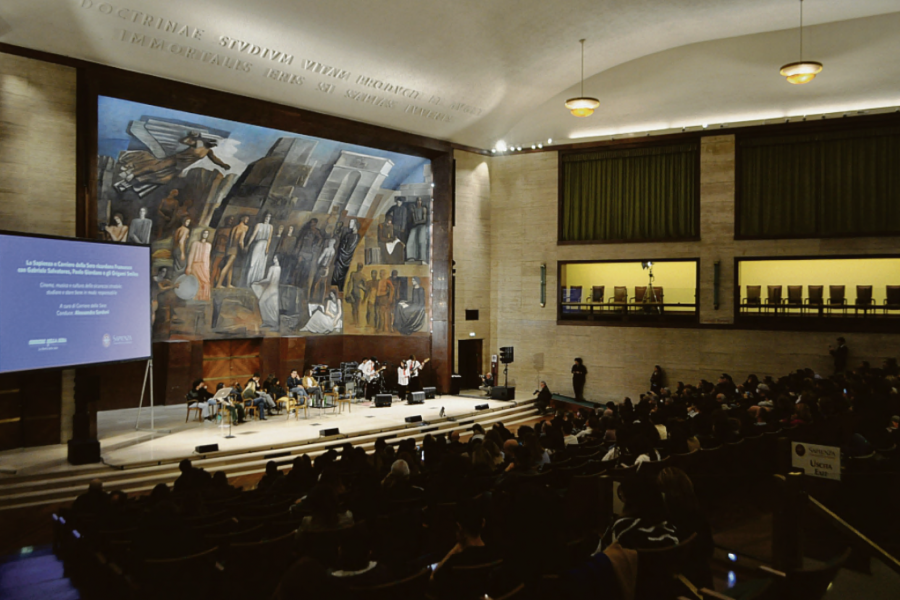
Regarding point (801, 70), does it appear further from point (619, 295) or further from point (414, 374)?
point (414, 374)

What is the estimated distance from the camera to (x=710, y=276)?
16188mm

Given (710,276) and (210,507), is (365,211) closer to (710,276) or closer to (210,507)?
(710,276)

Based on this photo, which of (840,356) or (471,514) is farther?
(840,356)

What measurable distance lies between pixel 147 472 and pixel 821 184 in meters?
16.5

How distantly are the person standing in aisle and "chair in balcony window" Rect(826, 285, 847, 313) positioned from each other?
641 cm

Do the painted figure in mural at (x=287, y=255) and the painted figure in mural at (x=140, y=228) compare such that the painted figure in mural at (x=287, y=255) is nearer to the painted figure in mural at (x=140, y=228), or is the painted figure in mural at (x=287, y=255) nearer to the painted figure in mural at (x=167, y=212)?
the painted figure in mural at (x=167, y=212)

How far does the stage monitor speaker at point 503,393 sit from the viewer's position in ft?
54.9

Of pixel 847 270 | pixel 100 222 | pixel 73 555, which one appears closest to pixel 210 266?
pixel 100 222

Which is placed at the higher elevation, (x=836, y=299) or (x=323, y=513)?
(x=836, y=299)

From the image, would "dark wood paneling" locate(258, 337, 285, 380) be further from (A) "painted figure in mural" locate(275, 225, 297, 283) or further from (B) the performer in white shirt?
(B) the performer in white shirt

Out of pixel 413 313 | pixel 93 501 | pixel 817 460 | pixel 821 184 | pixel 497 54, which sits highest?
pixel 497 54

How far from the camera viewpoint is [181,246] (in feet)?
48.5

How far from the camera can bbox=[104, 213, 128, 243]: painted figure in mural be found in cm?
1359

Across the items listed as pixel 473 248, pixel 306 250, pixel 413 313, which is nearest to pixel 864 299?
pixel 473 248
